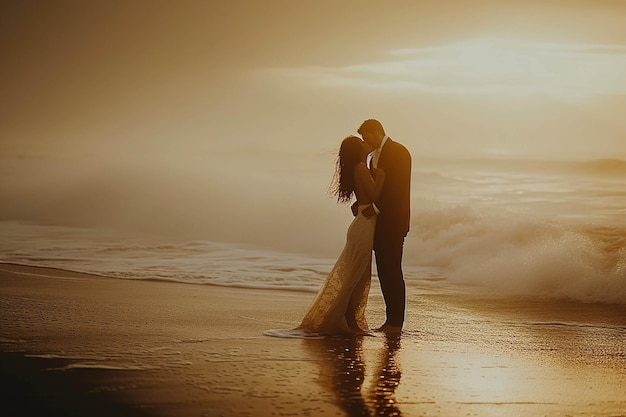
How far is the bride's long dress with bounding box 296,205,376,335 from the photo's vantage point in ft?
29.9

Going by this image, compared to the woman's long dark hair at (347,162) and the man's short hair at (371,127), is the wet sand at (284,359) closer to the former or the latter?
the woman's long dark hair at (347,162)

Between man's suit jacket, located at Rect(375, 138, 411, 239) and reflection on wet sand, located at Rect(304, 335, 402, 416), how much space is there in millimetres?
1133

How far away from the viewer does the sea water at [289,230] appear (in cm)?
1319

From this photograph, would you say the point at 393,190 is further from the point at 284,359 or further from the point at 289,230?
the point at 289,230

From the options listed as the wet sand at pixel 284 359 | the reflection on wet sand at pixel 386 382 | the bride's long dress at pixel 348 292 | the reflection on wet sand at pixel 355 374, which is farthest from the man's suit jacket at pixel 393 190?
the reflection on wet sand at pixel 386 382

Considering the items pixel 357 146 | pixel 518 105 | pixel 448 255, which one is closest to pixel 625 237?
pixel 448 255

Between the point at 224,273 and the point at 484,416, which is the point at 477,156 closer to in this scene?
the point at 224,273

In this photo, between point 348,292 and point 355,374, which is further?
point 348,292

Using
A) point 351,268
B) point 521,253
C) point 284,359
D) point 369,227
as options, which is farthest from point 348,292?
point 521,253

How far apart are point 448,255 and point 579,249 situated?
3594mm

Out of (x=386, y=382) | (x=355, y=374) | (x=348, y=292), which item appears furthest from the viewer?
(x=348, y=292)

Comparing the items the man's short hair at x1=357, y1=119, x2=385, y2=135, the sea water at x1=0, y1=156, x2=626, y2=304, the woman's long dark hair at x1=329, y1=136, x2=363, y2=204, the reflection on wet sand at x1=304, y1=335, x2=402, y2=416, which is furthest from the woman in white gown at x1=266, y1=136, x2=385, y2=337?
the sea water at x1=0, y1=156, x2=626, y2=304

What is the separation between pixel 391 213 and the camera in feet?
31.1

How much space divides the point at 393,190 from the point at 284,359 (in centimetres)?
250
